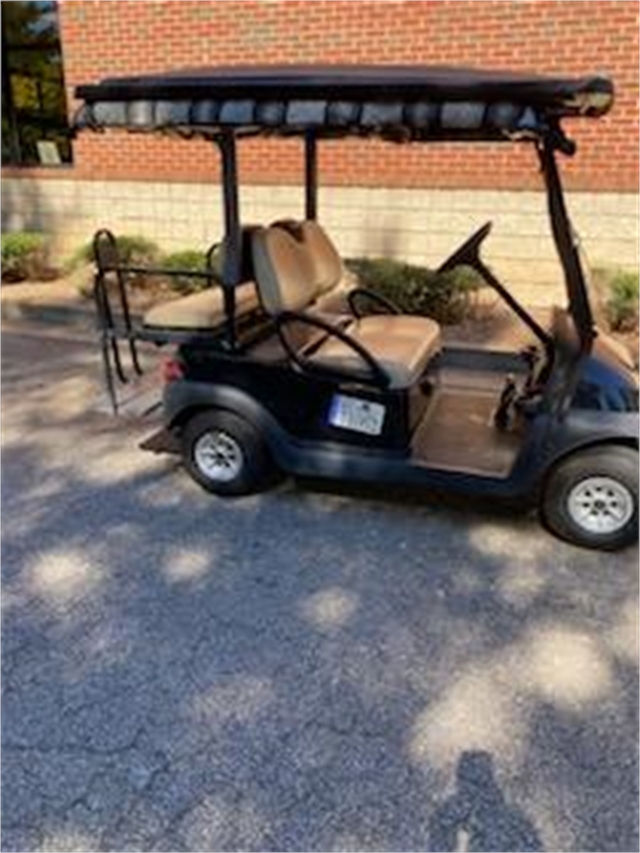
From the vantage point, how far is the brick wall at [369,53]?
7.14 metres

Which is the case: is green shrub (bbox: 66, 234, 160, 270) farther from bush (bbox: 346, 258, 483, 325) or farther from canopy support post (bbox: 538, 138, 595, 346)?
canopy support post (bbox: 538, 138, 595, 346)

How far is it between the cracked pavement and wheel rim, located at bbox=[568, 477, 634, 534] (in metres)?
0.13

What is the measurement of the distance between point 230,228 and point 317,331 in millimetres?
765

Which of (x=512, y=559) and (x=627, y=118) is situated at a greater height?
(x=627, y=118)

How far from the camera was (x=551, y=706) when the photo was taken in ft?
9.06

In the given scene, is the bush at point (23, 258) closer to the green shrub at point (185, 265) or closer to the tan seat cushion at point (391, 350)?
the green shrub at point (185, 265)

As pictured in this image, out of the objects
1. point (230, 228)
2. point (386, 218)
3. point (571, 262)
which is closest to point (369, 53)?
point (386, 218)

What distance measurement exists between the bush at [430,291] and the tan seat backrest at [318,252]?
2.07 m

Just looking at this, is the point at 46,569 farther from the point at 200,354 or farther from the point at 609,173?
the point at 609,173

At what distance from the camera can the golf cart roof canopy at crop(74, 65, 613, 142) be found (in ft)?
9.69

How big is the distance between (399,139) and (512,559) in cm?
195

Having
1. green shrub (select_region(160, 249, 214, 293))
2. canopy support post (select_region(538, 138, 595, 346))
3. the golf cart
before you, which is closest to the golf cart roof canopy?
the golf cart

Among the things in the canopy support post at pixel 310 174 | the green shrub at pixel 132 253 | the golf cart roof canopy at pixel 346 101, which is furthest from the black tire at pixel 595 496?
the green shrub at pixel 132 253

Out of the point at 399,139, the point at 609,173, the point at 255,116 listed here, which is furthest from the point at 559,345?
the point at 609,173
